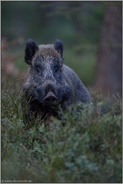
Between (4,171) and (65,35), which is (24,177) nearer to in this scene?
(4,171)

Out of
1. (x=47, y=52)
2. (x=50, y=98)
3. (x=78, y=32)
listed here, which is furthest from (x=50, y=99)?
(x=78, y=32)

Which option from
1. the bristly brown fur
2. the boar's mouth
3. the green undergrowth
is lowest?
the green undergrowth

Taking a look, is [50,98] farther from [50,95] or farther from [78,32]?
[78,32]

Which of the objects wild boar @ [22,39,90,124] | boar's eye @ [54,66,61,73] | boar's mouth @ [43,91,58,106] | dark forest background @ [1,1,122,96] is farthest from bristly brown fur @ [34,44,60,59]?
dark forest background @ [1,1,122,96]

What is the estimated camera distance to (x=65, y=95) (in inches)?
356

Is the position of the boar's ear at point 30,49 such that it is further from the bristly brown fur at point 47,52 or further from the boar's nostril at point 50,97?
the boar's nostril at point 50,97

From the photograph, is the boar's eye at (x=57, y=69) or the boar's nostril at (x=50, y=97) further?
the boar's eye at (x=57, y=69)

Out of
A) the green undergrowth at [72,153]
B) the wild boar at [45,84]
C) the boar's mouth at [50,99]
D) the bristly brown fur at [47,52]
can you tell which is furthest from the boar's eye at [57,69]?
the green undergrowth at [72,153]

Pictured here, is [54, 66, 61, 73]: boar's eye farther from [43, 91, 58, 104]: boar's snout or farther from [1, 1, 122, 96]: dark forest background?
[1, 1, 122, 96]: dark forest background

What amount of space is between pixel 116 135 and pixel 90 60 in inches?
918

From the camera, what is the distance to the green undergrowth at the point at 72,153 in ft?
22.8

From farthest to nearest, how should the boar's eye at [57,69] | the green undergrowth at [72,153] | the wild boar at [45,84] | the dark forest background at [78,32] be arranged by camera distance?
the dark forest background at [78,32], the boar's eye at [57,69], the wild boar at [45,84], the green undergrowth at [72,153]

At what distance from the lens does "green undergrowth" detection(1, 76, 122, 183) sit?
22.8 ft

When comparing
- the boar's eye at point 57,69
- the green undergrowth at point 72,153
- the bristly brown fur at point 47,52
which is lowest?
the green undergrowth at point 72,153
